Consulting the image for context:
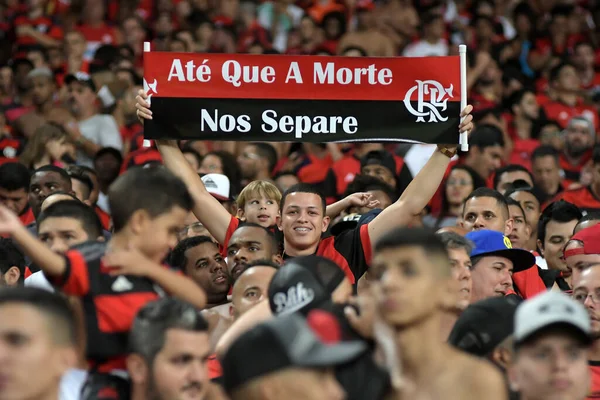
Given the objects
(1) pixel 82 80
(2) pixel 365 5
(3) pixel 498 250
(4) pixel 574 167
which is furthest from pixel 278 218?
(2) pixel 365 5

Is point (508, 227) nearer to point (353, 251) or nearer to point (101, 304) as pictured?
point (353, 251)

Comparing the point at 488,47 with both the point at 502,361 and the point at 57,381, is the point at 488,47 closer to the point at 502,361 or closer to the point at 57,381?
the point at 502,361

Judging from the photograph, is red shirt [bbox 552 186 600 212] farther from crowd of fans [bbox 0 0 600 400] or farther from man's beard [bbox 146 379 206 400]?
man's beard [bbox 146 379 206 400]

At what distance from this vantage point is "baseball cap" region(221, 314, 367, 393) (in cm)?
359

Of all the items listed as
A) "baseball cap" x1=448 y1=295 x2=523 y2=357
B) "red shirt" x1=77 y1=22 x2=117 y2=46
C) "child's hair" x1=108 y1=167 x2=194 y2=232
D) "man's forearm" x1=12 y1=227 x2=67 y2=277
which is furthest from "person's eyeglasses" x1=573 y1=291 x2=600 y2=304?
"red shirt" x1=77 y1=22 x2=117 y2=46

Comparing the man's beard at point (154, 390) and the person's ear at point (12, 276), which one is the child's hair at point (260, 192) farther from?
the man's beard at point (154, 390)

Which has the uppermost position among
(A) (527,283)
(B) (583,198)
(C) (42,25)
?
(C) (42,25)

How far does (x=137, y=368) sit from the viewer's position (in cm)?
429

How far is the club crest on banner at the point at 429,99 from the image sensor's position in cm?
711

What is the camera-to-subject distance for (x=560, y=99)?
13656 millimetres

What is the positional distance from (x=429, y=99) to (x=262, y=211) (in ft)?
4.66

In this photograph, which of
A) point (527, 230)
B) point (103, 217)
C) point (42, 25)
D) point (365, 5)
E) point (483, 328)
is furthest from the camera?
point (365, 5)

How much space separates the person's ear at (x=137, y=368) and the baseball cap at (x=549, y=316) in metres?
1.39

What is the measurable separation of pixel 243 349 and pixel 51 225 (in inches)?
81.2
